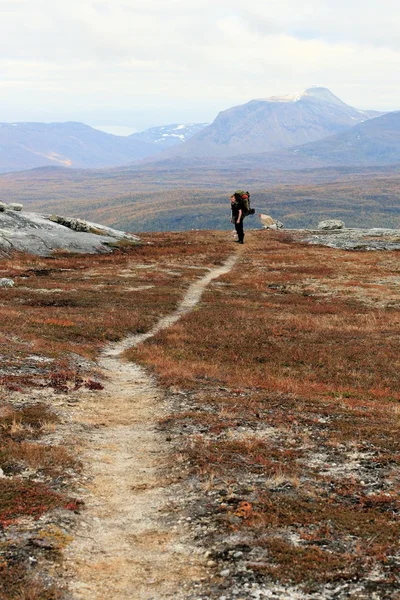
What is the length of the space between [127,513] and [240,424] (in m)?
5.84

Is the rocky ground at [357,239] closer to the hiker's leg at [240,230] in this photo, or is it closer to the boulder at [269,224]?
the boulder at [269,224]

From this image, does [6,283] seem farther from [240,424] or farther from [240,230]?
[240,230]

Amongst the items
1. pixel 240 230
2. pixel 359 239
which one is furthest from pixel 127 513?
pixel 359 239

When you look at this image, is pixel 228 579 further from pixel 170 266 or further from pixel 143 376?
pixel 170 266

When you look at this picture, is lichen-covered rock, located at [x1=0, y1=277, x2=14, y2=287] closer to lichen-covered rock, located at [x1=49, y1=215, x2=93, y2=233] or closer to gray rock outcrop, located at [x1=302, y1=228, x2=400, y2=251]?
lichen-covered rock, located at [x1=49, y1=215, x2=93, y2=233]

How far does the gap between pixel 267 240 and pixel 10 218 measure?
45.7 meters

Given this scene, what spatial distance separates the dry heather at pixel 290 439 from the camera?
356 inches

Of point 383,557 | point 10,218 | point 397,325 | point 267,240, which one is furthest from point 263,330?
point 267,240

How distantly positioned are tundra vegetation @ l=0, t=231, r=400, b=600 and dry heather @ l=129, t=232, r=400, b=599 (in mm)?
47

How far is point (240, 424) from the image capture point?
16.3 meters

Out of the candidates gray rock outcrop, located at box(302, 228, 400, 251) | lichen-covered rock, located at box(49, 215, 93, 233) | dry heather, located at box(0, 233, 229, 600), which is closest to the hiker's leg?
gray rock outcrop, located at box(302, 228, 400, 251)

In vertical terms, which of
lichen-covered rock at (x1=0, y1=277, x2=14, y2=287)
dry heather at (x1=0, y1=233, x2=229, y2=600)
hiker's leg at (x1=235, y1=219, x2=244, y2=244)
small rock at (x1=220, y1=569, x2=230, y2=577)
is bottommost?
small rock at (x1=220, y1=569, x2=230, y2=577)

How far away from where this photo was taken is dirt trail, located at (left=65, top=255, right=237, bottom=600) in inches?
344

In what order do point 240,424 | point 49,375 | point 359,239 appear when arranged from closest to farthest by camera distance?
point 240,424 < point 49,375 < point 359,239
